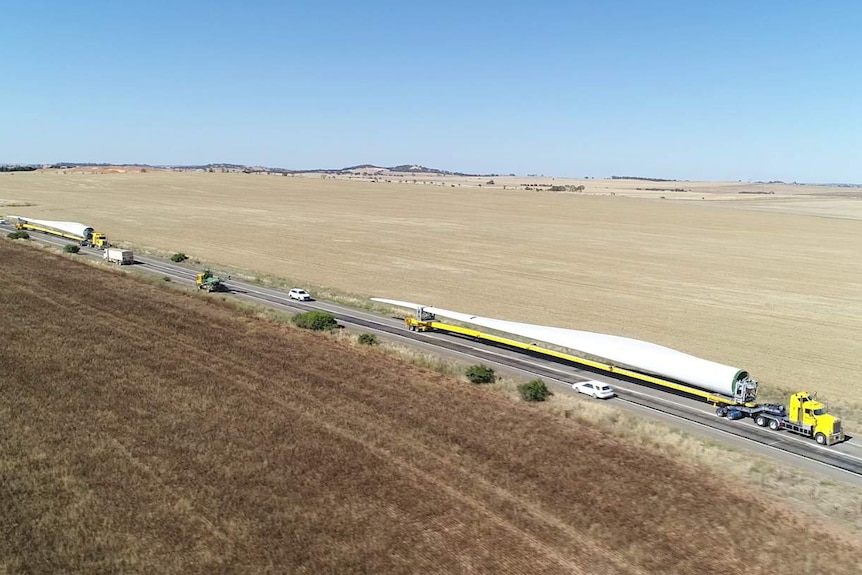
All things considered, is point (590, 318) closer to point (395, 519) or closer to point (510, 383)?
point (510, 383)

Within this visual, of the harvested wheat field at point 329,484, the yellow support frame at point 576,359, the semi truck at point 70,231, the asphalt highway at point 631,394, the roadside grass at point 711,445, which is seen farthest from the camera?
the semi truck at point 70,231

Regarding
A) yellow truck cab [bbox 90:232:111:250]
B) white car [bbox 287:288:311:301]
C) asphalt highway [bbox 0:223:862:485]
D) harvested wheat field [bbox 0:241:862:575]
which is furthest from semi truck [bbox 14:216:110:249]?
harvested wheat field [bbox 0:241:862:575]

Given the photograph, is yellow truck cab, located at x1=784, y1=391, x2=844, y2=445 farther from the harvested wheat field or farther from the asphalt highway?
the harvested wheat field

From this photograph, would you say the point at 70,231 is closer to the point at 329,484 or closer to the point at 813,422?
the point at 329,484

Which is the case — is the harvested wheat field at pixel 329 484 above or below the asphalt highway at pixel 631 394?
above

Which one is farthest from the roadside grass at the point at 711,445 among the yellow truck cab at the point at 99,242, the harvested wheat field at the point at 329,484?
the yellow truck cab at the point at 99,242

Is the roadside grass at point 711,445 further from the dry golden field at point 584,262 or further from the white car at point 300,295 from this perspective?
the white car at point 300,295

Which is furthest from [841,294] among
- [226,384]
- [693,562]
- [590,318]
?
[226,384]
